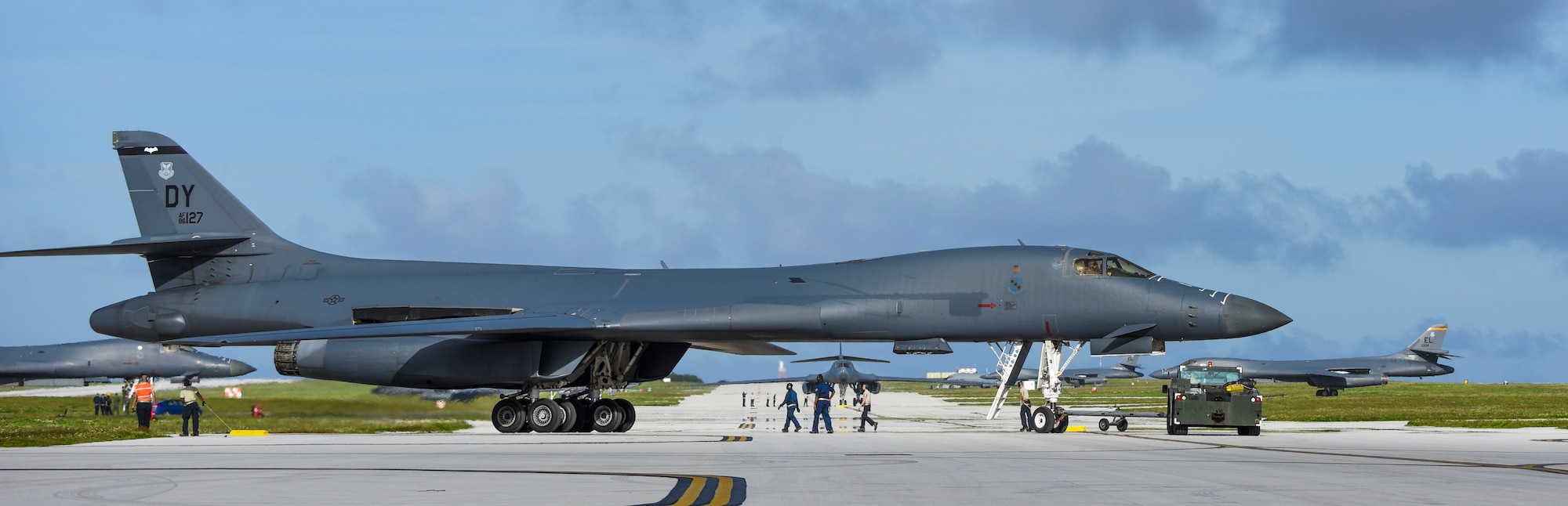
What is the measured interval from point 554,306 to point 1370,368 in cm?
5600

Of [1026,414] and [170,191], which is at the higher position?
[170,191]

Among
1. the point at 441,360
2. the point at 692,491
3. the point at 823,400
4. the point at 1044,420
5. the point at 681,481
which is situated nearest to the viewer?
the point at 692,491

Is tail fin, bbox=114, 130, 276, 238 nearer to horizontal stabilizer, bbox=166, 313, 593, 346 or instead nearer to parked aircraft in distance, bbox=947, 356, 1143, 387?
horizontal stabilizer, bbox=166, 313, 593, 346

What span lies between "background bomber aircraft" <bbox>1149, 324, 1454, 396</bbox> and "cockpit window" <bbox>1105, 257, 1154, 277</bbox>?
48417mm

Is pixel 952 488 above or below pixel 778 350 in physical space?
below

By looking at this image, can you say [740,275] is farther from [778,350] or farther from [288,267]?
[288,267]

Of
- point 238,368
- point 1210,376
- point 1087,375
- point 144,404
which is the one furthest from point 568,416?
point 1087,375

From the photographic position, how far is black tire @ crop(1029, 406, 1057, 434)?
23.3 metres

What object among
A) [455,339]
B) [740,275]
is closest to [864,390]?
[740,275]

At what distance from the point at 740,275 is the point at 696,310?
132 centimetres

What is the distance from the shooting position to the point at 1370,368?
66875 millimetres

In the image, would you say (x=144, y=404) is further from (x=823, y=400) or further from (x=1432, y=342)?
(x=1432, y=342)

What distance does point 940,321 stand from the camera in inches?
821

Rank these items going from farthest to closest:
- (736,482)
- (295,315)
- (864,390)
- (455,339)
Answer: (864,390) → (295,315) → (455,339) → (736,482)
